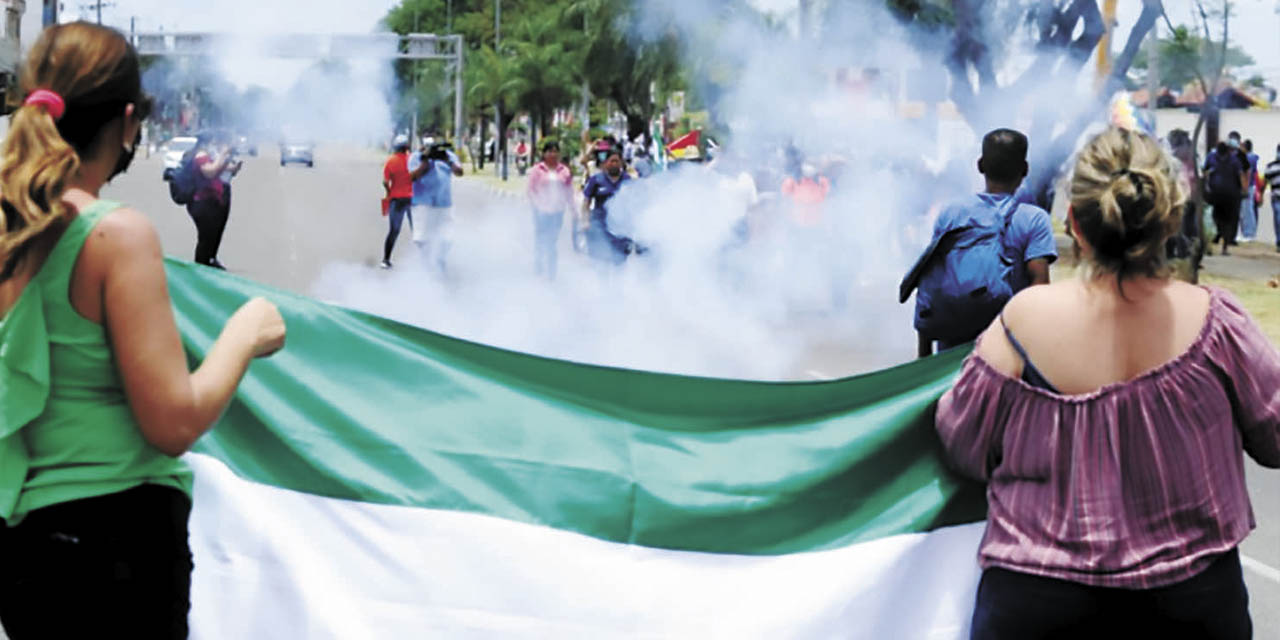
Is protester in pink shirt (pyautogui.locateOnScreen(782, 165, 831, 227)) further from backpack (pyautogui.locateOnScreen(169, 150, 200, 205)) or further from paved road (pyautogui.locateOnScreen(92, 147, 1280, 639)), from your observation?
backpack (pyautogui.locateOnScreen(169, 150, 200, 205))

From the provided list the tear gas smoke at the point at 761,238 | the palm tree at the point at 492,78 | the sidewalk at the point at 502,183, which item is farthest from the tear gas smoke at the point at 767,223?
the sidewalk at the point at 502,183

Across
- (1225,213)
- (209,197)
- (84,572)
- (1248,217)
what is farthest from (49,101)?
(1248,217)

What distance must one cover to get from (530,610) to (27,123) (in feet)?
5.02

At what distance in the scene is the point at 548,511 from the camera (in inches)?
132

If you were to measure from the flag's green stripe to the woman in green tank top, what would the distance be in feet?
3.54

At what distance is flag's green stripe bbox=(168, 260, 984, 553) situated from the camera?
333cm

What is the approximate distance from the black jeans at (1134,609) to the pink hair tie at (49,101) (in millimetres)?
1577

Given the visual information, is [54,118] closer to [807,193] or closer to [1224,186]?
[807,193]

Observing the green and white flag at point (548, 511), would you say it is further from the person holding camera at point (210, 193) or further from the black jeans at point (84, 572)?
the person holding camera at point (210, 193)

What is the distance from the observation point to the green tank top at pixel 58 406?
7.06 ft

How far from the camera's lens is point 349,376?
3398 mm

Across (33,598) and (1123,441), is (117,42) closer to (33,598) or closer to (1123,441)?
(33,598)

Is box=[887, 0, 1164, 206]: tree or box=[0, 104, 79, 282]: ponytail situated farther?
box=[887, 0, 1164, 206]: tree

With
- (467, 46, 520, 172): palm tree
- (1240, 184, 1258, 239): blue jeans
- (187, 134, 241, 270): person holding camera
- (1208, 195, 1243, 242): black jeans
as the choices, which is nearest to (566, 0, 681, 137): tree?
(187, 134, 241, 270): person holding camera
